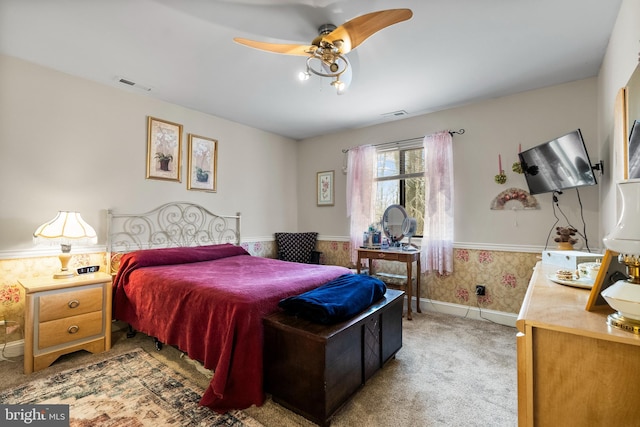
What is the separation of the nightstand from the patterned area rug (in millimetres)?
241

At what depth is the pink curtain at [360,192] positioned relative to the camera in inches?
160

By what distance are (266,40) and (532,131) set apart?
2.79m

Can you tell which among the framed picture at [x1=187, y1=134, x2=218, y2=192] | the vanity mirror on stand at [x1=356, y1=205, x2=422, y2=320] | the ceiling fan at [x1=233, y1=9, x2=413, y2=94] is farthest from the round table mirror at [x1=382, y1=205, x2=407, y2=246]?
the framed picture at [x1=187, y1=134, x2=218, y2=192]

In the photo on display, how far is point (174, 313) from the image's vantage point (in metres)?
2.12

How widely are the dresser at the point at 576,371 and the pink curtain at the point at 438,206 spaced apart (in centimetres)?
247

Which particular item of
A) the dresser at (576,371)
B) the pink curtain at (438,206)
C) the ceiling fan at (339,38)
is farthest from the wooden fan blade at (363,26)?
the pink curtain at (438,206)

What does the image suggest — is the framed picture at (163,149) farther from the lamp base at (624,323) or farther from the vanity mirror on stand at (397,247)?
the lamp base at (624,323)

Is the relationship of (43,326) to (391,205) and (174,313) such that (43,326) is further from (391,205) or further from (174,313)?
(391,205)

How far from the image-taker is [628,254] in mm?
873

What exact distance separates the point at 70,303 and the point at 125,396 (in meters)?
0.99

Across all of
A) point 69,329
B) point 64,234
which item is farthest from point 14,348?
point 64,234

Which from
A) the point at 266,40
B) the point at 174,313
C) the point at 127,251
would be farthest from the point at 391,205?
the point at 127,251

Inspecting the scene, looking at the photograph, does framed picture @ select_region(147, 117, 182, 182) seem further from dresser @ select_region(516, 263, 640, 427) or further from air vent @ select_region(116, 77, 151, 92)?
dresser @ select_region(516, 263, 640, 427)

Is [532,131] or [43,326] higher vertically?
[532,131]
